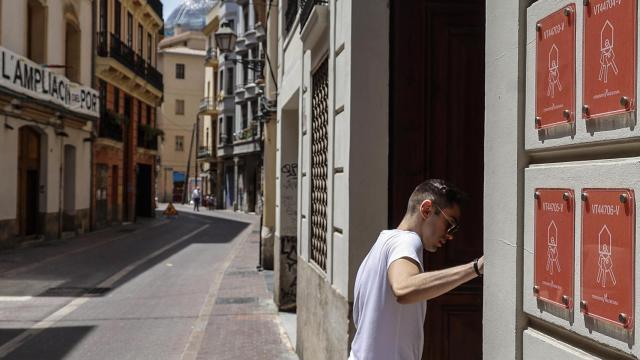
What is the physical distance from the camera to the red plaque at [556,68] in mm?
2045

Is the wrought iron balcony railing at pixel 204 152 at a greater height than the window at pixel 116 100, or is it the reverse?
the window at pixel 116 100

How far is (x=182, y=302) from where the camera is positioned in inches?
468

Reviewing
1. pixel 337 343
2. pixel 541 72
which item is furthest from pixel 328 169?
pixel 541 72

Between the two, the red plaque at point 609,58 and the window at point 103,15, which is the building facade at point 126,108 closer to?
the window at point 103,15

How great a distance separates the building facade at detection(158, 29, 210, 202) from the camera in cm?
7275

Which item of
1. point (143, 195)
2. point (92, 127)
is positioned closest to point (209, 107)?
point (143, 195)

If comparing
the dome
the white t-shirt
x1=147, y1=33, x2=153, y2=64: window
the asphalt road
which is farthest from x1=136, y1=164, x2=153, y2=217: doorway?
the dome

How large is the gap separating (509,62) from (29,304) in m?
10.5

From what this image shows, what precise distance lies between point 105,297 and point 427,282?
406 inches

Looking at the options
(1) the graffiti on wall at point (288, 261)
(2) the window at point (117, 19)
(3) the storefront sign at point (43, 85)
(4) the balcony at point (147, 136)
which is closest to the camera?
(1) the graffiti on wall at point (288, 261)

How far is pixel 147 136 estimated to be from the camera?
38094 millimetres

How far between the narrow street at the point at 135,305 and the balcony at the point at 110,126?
30.8ft

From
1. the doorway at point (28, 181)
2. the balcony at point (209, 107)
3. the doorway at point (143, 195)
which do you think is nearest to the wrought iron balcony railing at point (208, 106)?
the balcony at point (209, 107)

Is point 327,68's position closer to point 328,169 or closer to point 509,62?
point 328,169
